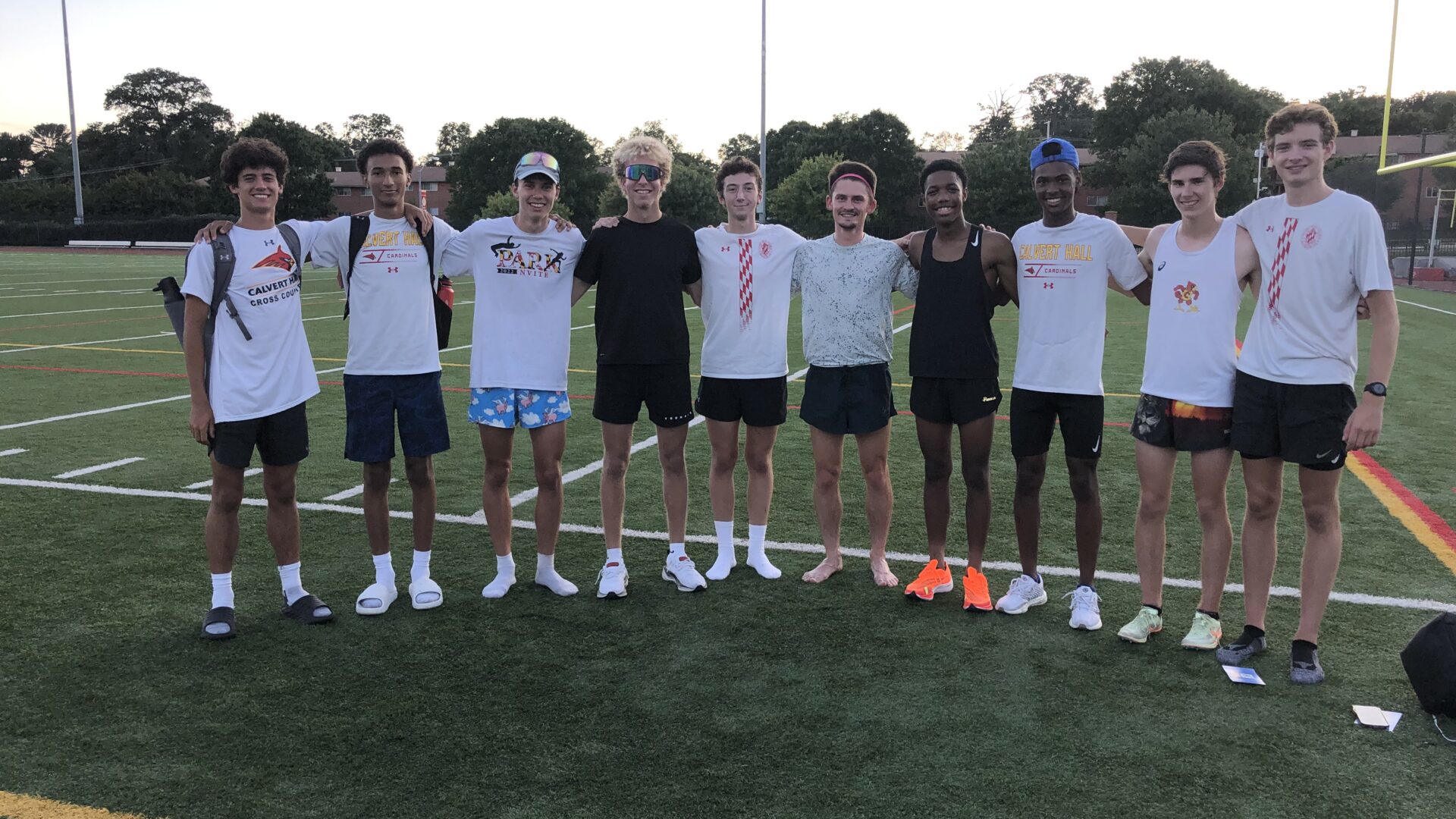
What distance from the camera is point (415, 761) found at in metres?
3.08

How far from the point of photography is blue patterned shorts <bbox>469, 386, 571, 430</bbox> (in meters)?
4.48

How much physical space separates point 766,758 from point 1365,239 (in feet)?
8.75

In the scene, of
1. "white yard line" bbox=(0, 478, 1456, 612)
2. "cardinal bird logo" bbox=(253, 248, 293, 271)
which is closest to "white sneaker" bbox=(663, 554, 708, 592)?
"white yard line" bbox=(0, 478, 1456, 612)

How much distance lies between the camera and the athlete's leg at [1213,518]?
3832 mm

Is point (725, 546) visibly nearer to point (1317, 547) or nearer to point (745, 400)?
point (745, 400)

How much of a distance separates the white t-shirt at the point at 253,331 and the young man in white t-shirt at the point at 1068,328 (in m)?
2.99

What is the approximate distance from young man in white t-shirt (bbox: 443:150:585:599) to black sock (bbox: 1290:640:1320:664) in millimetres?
2963

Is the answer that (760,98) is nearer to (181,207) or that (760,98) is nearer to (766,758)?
(766,758)

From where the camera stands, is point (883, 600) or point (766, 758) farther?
point (883, 600)

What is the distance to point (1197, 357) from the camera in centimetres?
378

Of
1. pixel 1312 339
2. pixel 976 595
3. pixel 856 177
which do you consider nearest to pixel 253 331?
pixel 856 177

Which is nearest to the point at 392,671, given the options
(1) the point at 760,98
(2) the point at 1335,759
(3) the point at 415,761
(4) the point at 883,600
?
(3) the point at 415,761

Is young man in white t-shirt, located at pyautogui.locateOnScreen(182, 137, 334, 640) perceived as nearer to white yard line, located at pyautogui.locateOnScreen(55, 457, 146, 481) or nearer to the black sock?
white yard line, located at pyautogui.locateOnScreen(55, 457, 146, 481)

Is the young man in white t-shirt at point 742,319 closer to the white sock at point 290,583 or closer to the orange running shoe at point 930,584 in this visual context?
the orange running shoe at point 930,584
